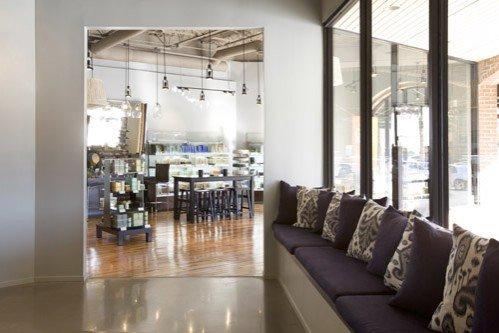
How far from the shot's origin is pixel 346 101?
5.03 m

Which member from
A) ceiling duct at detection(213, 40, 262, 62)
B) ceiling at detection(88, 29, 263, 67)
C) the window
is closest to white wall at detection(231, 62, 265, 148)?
ceiling at detection(88, 29, 263, 67)

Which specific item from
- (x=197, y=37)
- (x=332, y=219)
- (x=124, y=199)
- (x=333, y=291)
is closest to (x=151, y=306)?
(x=332, y=219)

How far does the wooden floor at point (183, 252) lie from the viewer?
560cm

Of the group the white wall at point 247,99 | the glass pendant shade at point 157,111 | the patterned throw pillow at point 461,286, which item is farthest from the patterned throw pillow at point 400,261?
the white wall at point 247,99

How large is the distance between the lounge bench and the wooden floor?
129 cm

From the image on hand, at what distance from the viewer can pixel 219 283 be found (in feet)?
16.4

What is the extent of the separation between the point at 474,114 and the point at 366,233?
3.54 feet

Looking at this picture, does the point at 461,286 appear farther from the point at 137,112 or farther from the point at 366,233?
the point at 137,112

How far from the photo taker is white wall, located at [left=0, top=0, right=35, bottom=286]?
489 cm

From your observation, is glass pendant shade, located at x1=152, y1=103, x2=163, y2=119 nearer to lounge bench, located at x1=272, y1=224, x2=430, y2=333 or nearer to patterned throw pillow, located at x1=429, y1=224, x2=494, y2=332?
lounge bench, located at x1=272, y1=224, x2=430, y2=333

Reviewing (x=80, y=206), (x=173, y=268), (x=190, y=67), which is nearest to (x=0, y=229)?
(x=80, y=206)

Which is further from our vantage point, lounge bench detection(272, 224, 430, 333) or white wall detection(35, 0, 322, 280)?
white wall detection(35, 0, 322, 280)

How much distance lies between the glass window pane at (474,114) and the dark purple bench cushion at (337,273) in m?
0.65

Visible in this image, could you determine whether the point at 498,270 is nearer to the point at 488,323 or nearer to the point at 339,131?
the point at 488,323
